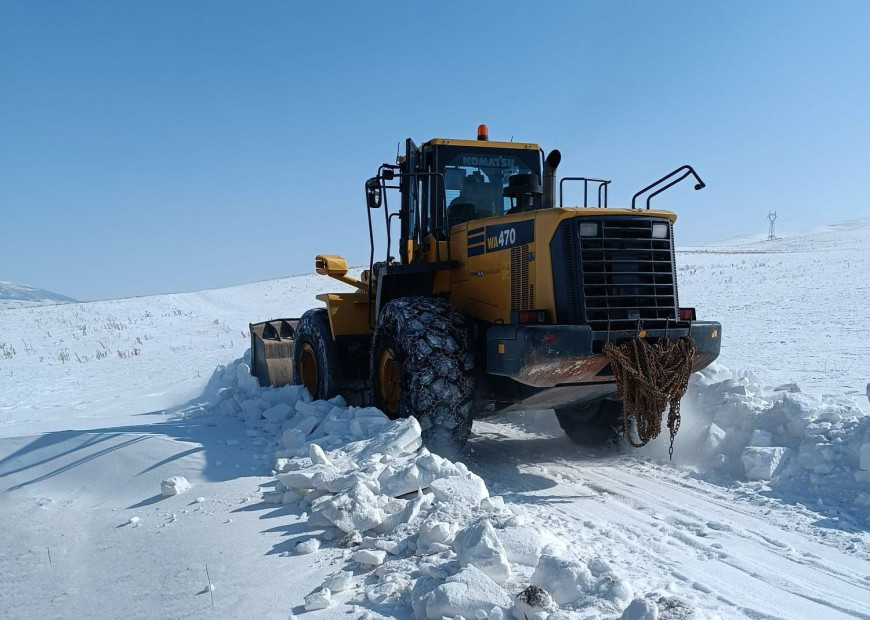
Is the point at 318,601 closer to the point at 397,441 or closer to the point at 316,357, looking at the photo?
the point at 397,441

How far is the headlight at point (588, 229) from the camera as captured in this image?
508cm

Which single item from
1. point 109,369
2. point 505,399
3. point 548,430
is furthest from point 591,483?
point 109,369

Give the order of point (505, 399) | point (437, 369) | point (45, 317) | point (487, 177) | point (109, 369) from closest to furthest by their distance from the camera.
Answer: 1. point (437, 369)
2. point (505, 399)
3. point (487, 177)
4. point (109, 369)
5. point (45, 317)

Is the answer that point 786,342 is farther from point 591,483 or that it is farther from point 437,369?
point 437,369

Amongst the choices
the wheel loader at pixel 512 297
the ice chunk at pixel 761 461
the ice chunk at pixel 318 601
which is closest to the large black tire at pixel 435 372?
the wheel loader at pixel 512 297

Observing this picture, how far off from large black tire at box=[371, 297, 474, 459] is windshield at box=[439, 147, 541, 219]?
1.32 m

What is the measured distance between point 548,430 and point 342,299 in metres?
2.81

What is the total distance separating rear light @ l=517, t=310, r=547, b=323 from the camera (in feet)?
16.8

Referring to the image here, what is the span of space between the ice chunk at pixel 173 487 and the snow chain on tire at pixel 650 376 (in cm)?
314

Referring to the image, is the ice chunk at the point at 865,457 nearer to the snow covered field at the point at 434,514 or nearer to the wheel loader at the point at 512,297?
the snow covered field at the point at 434,514

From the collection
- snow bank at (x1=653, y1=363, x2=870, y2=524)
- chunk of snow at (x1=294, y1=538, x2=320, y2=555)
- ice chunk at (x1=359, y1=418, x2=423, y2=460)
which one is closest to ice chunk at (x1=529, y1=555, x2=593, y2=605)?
chunk of snow at (x1=294, y1=538, x2=320, y2=555)

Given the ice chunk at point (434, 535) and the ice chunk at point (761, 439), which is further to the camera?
the ice chunk at point (761, 439)

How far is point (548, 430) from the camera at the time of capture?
7.61m

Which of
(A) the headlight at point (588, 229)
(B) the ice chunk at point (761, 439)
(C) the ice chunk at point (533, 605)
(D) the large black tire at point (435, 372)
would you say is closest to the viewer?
(C) the ice chunk at point (533, 605)
